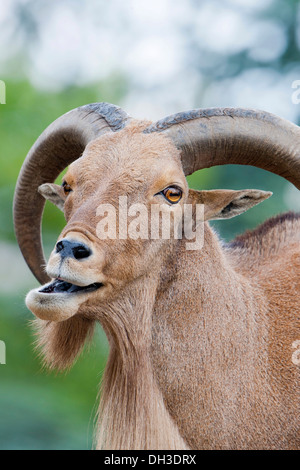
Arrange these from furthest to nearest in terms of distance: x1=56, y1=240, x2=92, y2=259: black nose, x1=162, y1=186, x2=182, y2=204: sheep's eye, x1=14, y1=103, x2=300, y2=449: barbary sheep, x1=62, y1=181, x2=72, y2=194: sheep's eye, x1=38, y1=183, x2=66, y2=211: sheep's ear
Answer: x1=38, y1=183, x2=66, y2=211: sheep's ear
x1=62, y1=181, x2=72, y2=194: sheep's eye
x1=162, y1=186, x2=182, y2=204: sheep's eye
x1=14, y1=103, x2=300, y2=449: barbary sheep
x1=56, y1=240, x2=92, y2=259: black nose

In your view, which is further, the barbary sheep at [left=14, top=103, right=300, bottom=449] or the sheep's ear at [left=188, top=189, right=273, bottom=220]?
the sheep's ear at [left=188, top=189, right=273, bottom=220]

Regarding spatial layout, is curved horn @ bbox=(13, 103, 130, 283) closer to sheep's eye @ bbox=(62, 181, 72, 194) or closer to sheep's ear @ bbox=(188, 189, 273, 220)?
sheep's eye @ bbox=(62, 181, 72, 194)

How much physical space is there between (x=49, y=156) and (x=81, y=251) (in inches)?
87.7

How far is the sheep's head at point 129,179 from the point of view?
14.2 feet

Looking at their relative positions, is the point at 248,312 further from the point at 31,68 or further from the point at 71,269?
the point at 31,68

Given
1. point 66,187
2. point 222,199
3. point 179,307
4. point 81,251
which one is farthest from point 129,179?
point 179,307

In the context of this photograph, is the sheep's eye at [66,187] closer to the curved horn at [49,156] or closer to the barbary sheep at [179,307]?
the barbary sheep at [179,307]

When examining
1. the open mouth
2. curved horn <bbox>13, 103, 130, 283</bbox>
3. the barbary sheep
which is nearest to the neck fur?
the barbary sheep

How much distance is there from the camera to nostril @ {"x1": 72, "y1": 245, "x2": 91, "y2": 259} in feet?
13.9

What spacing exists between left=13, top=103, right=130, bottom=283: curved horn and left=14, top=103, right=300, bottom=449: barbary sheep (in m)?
0.05

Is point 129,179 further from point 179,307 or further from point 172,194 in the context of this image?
point 179,307

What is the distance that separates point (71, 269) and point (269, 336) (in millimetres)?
2019

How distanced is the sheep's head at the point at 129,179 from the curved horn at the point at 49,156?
0.05 feet

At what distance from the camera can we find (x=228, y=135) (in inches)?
205
